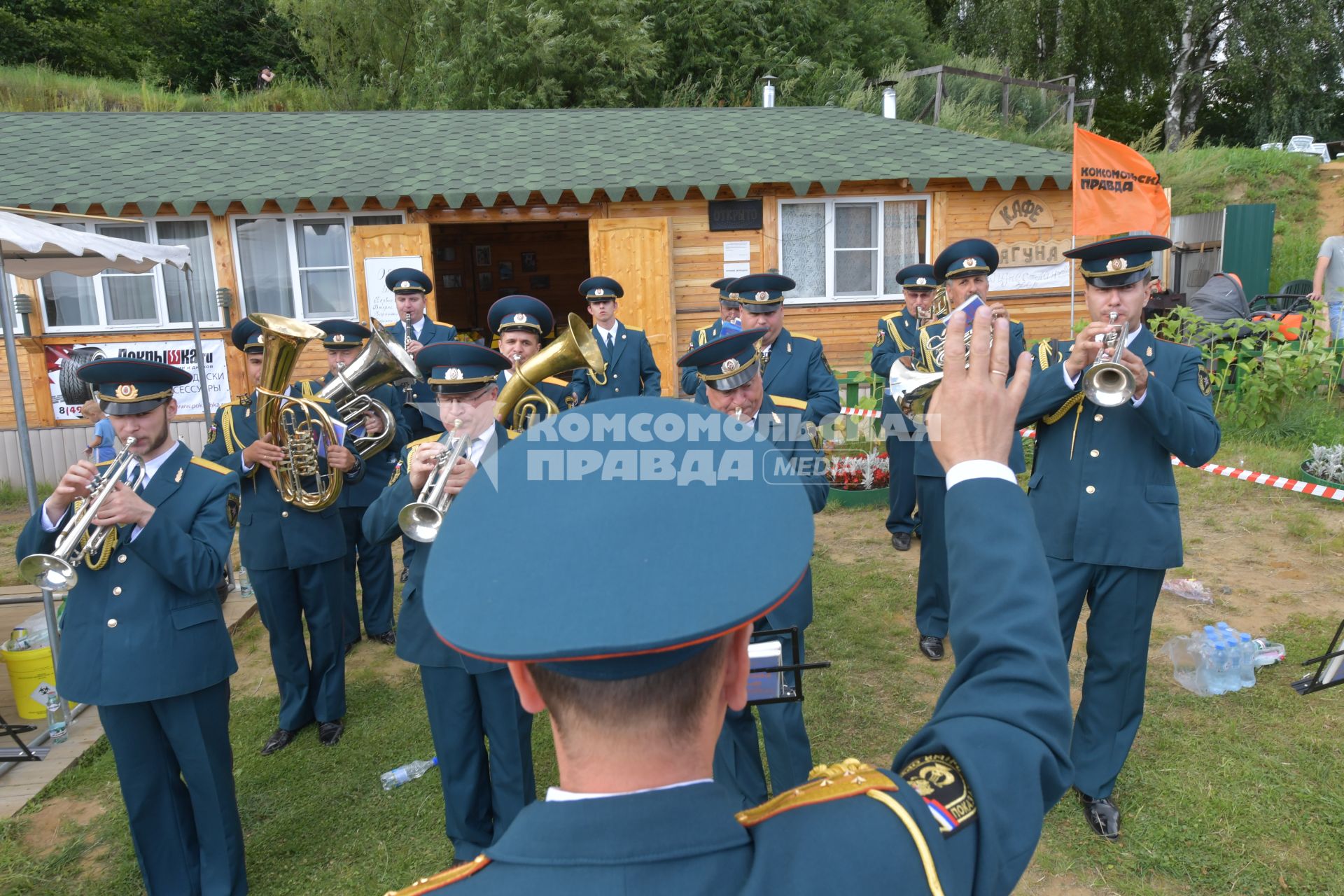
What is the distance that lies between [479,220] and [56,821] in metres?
8.92

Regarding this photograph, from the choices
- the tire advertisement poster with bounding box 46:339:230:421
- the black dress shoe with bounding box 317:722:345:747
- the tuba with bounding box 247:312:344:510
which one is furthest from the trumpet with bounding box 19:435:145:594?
the tire advertisement poster with bounding box 46:339:230:421

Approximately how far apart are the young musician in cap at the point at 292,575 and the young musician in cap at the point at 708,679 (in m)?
4.18

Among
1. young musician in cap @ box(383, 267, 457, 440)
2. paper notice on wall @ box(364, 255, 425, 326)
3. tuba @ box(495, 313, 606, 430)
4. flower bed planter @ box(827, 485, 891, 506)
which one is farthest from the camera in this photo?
paper notice on wall @ box(364, 255, 425, 326)

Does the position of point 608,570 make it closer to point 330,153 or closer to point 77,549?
point 77,549

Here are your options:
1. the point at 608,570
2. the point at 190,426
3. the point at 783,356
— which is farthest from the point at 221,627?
the point at 190,426

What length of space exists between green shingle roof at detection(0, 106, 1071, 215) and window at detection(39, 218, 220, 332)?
1.89ft

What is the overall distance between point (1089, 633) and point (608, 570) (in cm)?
366

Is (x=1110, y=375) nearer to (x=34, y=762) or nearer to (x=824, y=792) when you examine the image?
(x=824, y=792)

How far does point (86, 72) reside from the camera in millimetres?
28359

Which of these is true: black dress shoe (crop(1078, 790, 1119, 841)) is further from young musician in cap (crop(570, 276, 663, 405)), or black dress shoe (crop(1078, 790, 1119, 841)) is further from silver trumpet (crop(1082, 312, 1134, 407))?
young musician in cap (crop(570, 276, 663, 405))

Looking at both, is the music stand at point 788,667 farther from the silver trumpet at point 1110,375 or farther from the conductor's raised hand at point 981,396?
the conductor's raised hand at point 981,396

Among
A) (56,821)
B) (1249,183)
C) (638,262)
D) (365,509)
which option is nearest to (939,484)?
(365,509)

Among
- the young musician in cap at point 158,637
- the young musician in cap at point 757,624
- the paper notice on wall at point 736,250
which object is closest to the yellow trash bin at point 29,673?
the young musician in cap at point 158,637

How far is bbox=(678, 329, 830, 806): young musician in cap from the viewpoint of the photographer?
3.86m
